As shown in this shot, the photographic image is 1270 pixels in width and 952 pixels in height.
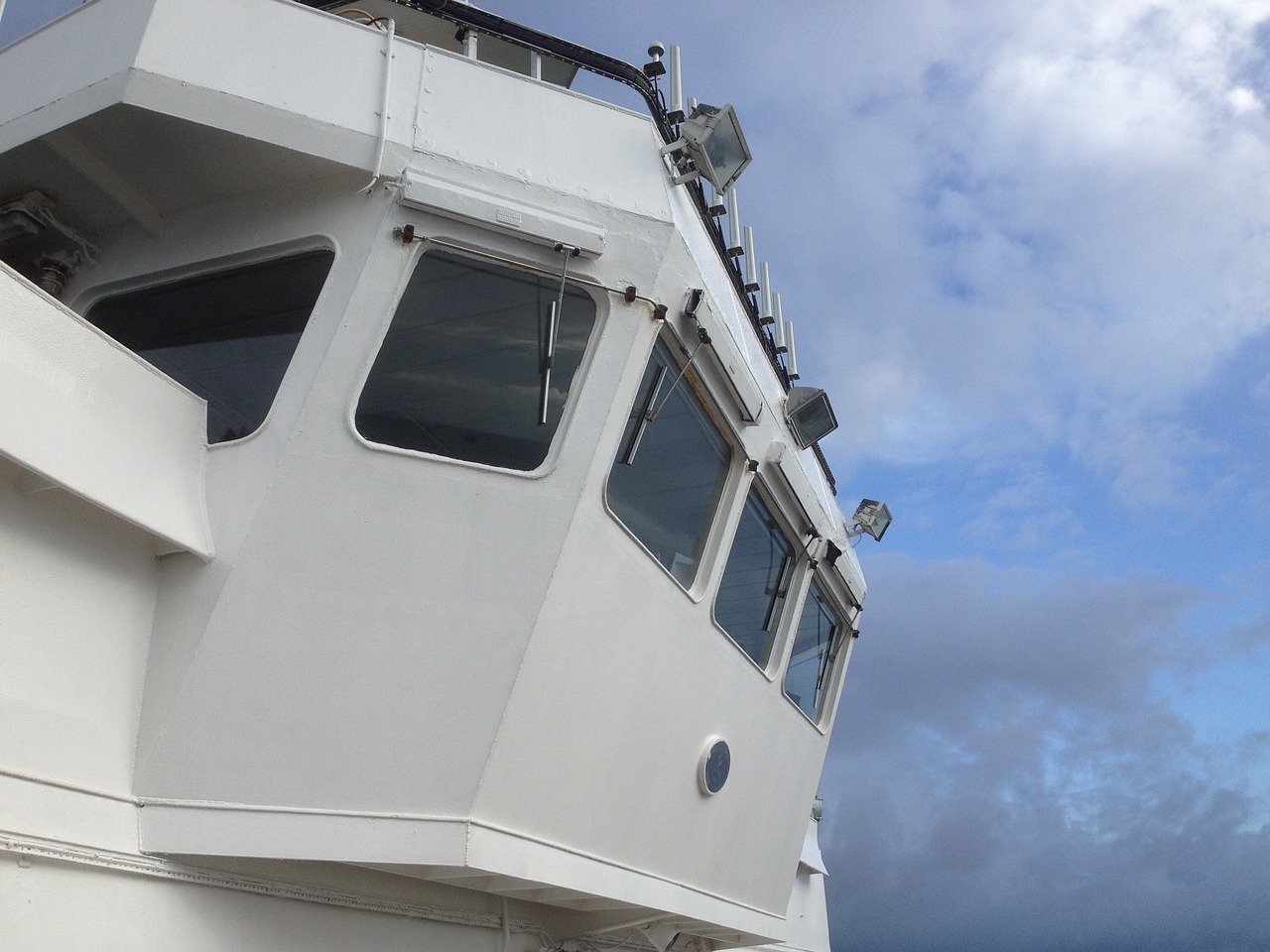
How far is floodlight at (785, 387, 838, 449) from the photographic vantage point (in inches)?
383

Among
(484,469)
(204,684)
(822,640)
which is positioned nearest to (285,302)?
(484,469)

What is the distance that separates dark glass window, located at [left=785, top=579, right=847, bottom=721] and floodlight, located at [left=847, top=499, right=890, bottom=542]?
0.74 metres

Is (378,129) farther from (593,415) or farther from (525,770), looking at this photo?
(525,770)

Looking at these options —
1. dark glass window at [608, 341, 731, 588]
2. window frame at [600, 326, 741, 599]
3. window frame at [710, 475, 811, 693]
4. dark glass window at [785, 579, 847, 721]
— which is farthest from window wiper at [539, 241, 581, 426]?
dark glass window at [785, 579, 847, 721]

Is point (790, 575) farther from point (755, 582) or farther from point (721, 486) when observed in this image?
point (721, 486)

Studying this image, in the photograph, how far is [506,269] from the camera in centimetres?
725

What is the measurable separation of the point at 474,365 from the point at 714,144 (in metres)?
2.27

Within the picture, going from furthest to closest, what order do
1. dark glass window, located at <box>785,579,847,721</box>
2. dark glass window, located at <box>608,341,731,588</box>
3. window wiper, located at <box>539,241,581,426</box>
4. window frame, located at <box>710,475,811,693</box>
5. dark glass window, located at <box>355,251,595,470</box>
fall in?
dark glass window, located at <box>785,579,847,721</box>
window frame, located at <box>710,475,811,693</box>
dark glass window, located at <box>608,341,731,588</box>
window wiper, located at <box>539,241,581,426</box>
dark glass window, located at <box>355,251,595,470</box>

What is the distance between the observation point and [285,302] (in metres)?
7.43

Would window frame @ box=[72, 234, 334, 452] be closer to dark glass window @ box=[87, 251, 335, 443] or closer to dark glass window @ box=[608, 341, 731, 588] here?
dark glass window @ box=[87, 251, 335, 443]

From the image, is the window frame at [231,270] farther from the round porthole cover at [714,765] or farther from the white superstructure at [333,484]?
the round porthole cover at [714,765]

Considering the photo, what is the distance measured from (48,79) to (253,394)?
97.0 inches

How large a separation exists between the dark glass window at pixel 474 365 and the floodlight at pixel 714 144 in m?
1.35

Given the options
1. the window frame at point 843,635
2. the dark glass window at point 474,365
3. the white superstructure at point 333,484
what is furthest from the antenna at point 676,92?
the window frame at point 843,635
